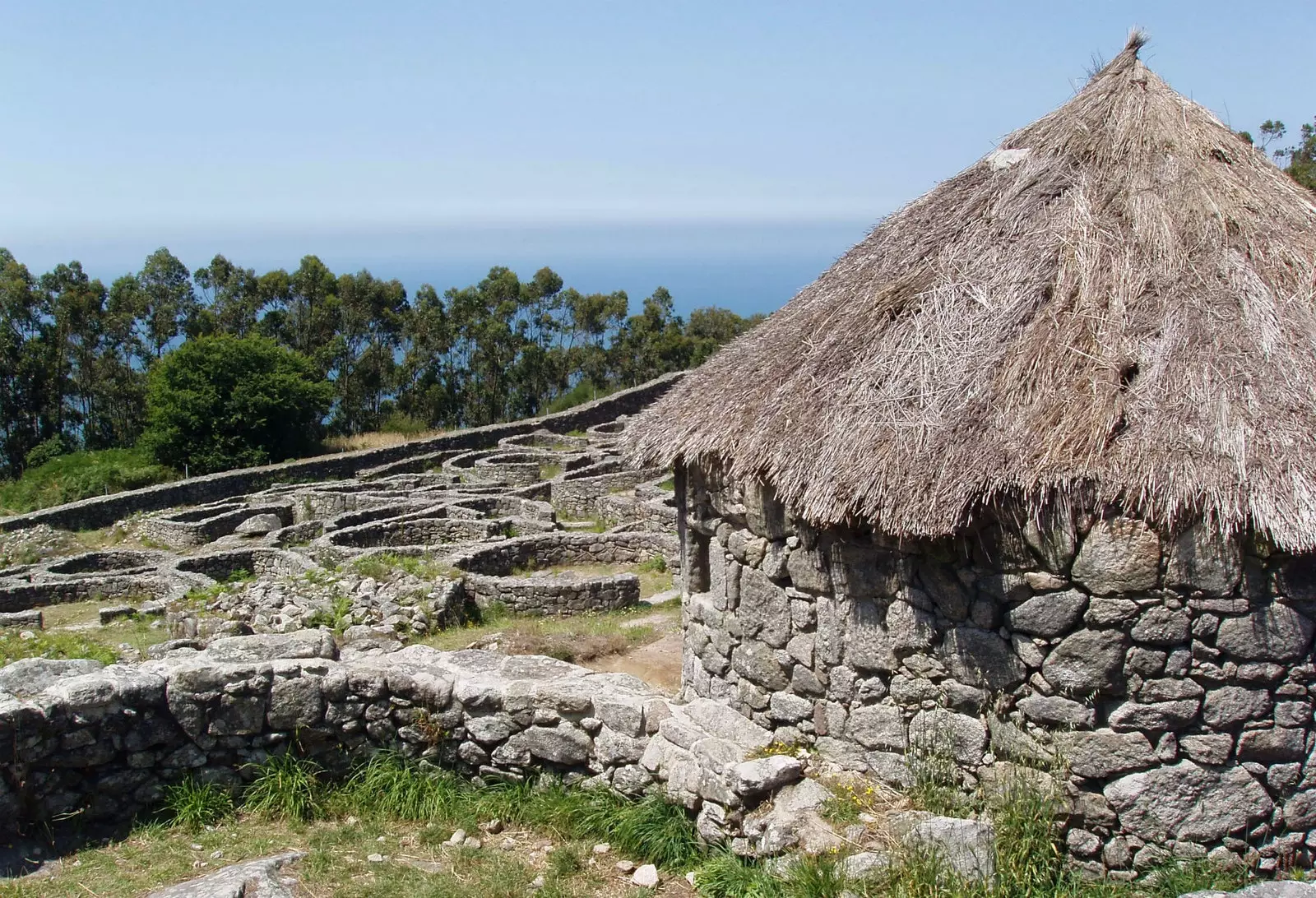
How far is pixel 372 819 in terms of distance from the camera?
22.8ft

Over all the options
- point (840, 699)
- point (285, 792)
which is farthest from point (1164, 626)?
point (285, 792)

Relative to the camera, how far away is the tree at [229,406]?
1331 inches

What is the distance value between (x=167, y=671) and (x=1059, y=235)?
20.9 ft

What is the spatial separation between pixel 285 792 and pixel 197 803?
0.51 m

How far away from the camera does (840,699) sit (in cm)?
715

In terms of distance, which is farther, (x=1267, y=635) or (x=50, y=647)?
(x=50, y=647)

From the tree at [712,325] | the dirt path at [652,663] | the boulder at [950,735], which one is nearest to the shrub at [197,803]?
the boulder at [950,735]

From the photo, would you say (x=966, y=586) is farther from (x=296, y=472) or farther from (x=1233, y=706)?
(x=296, y=472)

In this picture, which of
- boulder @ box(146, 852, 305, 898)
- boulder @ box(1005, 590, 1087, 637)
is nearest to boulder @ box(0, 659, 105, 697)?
boulder @ box(146, 852, 305, 898)

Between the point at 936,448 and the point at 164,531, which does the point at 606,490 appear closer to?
the point at 164,531

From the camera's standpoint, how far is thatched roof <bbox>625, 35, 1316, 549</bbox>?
609cm

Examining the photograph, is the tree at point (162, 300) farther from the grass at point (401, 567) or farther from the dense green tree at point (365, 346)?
the grass at point (401, 567)

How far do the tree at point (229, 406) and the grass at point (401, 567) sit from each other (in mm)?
18495

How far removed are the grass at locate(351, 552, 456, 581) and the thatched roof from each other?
7.73 meters
